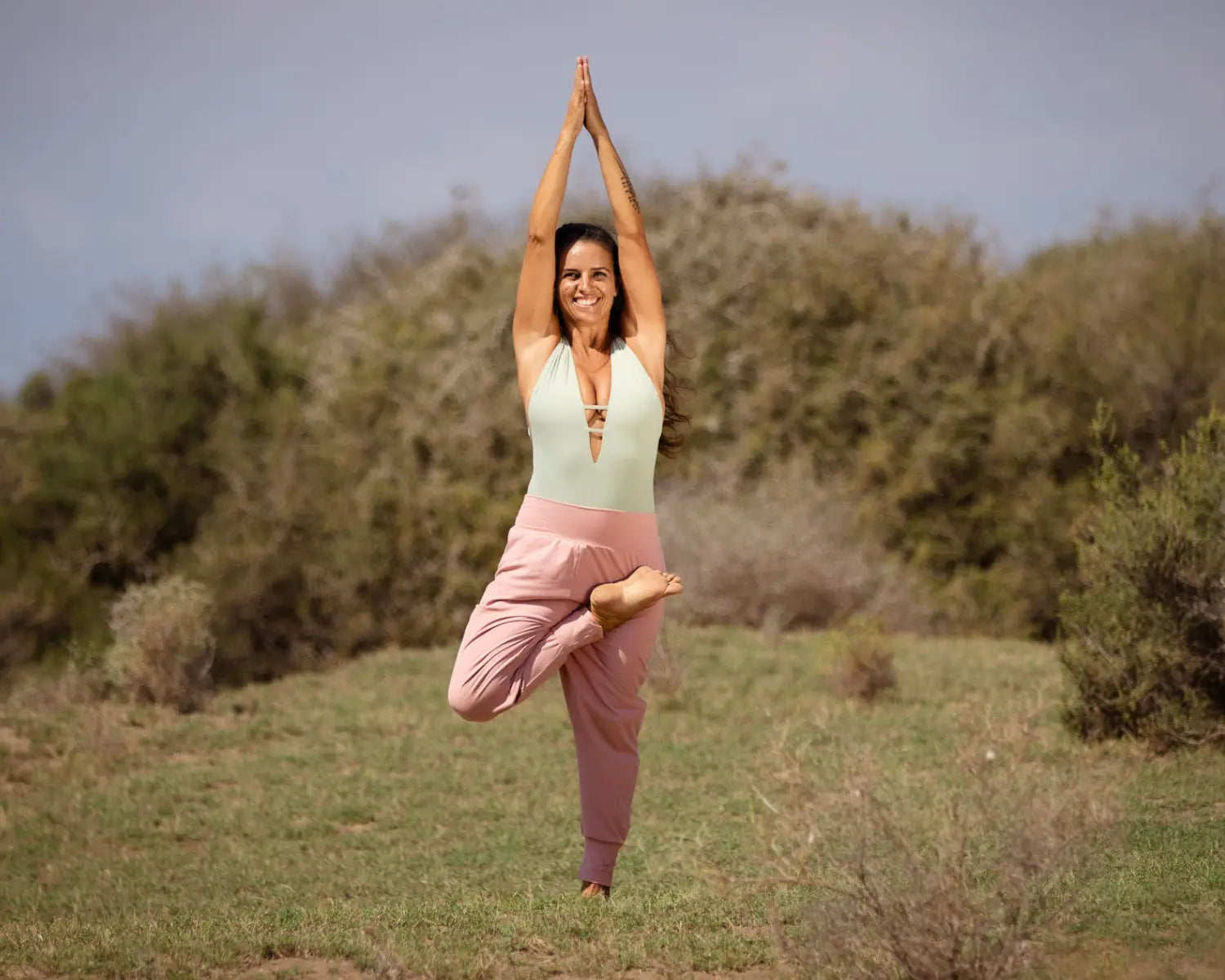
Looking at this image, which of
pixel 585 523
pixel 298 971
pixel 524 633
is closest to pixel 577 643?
pixel 524 633

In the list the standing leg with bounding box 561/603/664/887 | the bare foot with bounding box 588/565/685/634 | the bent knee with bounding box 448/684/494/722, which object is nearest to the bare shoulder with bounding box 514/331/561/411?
the bare foot with bounding box 588/565/685/634

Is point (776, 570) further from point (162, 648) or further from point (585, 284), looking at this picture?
point (585, 284)

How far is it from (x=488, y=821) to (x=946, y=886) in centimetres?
421

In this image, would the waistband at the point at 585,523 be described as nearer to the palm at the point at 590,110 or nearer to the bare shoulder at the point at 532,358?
the bare shoulder at the point at 532,358

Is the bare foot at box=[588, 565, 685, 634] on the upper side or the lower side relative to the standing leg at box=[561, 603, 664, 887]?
upper

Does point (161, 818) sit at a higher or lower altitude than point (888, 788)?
lower

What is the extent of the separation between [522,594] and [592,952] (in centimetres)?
119

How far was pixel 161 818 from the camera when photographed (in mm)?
8180

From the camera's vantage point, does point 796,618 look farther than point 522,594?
Yes

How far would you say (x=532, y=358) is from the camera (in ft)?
16.7

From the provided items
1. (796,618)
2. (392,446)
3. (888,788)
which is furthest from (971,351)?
(888,788)

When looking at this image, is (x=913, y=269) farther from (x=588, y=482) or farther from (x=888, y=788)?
(x=588, y=482)

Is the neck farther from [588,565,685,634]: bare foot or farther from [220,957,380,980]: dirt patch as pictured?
[220,957,380,980]: dirt patch

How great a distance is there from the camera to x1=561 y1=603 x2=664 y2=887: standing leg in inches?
199
